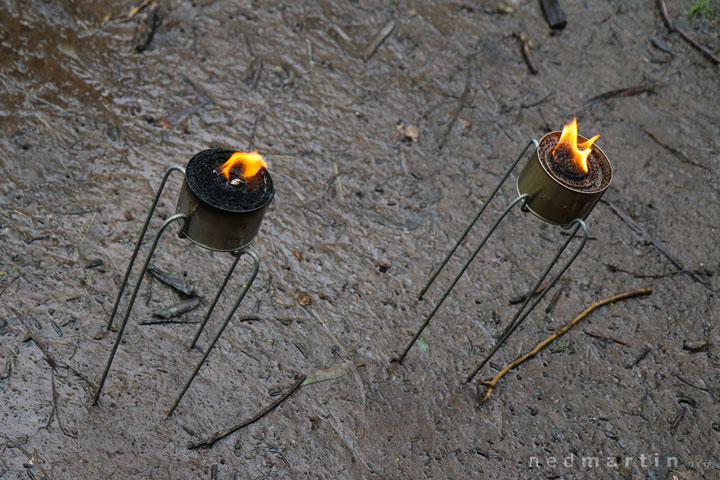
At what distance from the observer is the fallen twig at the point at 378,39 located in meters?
5.23

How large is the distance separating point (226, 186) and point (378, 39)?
10.8ft

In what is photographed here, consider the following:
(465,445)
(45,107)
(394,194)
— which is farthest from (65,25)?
(465,445)

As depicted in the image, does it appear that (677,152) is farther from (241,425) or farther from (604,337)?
(241,425)

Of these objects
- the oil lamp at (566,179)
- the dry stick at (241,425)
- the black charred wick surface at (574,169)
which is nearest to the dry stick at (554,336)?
the oil lamp at (566,179)

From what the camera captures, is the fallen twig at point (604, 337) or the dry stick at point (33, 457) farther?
the fallen twig at point (604, 337)

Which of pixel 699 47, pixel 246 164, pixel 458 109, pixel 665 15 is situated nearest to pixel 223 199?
pixel 246 164

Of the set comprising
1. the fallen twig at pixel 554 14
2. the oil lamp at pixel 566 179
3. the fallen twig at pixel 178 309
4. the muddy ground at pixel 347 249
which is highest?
the oil lamp at pixel 566 179

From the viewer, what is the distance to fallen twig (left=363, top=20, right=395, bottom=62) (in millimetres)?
5234

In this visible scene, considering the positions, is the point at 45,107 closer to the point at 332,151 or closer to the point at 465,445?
the point at 332,151

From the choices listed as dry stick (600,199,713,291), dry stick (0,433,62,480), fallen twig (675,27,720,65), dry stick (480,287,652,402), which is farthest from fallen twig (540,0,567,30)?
dry stick (0,433,62,480)

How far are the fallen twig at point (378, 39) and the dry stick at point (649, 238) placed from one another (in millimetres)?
2195

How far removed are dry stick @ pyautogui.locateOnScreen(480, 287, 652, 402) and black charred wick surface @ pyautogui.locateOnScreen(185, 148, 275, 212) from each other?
1872 millimetres

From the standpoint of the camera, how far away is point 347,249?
4.11 meters

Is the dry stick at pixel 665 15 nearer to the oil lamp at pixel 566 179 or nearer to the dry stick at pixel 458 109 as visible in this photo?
the dry stick at pixel 458 109
